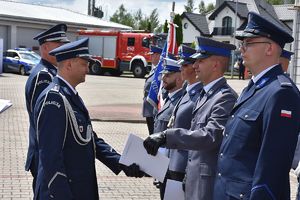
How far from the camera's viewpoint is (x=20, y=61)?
105 feet

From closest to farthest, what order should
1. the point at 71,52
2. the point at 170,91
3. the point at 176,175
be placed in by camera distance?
the point at 71,52, the point at 176,175, the point at 170,91

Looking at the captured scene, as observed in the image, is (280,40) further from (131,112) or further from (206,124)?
(131,112)

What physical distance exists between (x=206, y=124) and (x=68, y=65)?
1.12 meters

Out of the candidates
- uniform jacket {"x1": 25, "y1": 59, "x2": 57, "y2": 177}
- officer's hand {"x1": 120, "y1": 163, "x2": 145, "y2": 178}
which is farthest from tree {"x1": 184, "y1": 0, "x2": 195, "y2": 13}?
officer's hand {"x1": 120, "y1": 163, "x2": 145, "y2": 178}

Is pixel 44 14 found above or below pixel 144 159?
above

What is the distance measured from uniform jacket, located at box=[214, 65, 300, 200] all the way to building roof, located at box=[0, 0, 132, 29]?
37.7m

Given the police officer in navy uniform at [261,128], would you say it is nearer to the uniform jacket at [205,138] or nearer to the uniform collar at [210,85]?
the uniform jacket at [205,138]

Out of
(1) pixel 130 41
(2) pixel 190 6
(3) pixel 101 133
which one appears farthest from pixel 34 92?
(2) pixel 190 6

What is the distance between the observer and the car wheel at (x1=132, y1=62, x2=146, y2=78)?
31.4 m

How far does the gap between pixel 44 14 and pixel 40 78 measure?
4176 cm

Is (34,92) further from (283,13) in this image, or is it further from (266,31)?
(283,13)

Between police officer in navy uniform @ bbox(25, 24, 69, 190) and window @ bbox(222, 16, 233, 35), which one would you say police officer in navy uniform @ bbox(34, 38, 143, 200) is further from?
window @ bbox(222, 16, 233, 35)

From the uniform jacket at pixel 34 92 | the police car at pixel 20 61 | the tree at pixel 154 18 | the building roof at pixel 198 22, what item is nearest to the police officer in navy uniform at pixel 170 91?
the uniform jacket at pixel 34 92

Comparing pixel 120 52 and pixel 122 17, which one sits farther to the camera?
pixel 122 17
